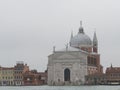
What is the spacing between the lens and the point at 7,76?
150m

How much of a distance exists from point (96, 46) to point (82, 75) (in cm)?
2401

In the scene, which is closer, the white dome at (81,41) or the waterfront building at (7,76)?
the white dome at (81,41)

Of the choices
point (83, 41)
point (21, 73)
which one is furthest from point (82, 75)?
point (21, 73)

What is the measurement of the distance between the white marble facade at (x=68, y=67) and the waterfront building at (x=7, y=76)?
23553 mm

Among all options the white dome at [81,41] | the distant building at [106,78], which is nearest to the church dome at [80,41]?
the white dome at [81,41]

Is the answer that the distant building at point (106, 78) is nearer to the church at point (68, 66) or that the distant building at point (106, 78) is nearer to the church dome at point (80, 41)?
the church at point (68, 66)

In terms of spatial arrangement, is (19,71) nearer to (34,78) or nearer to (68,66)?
(34,78)

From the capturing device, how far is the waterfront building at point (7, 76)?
14860 centimetres

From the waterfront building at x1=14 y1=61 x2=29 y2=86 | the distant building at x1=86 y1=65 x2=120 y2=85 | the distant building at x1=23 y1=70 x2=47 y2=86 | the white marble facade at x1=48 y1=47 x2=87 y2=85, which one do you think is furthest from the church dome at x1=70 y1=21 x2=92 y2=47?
the waterfront building at x1=14 y1=61 x2=29 y2=86

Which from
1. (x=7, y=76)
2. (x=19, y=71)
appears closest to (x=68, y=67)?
(x=19, y=71)

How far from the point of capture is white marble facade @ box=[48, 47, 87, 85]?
125 meters

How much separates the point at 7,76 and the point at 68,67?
29.2 metres

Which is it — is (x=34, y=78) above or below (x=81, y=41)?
below

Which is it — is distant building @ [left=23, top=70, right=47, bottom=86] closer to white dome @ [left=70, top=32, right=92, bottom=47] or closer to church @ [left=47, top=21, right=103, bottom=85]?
church @ [left=47, top=21, right=103, bottom=85]
